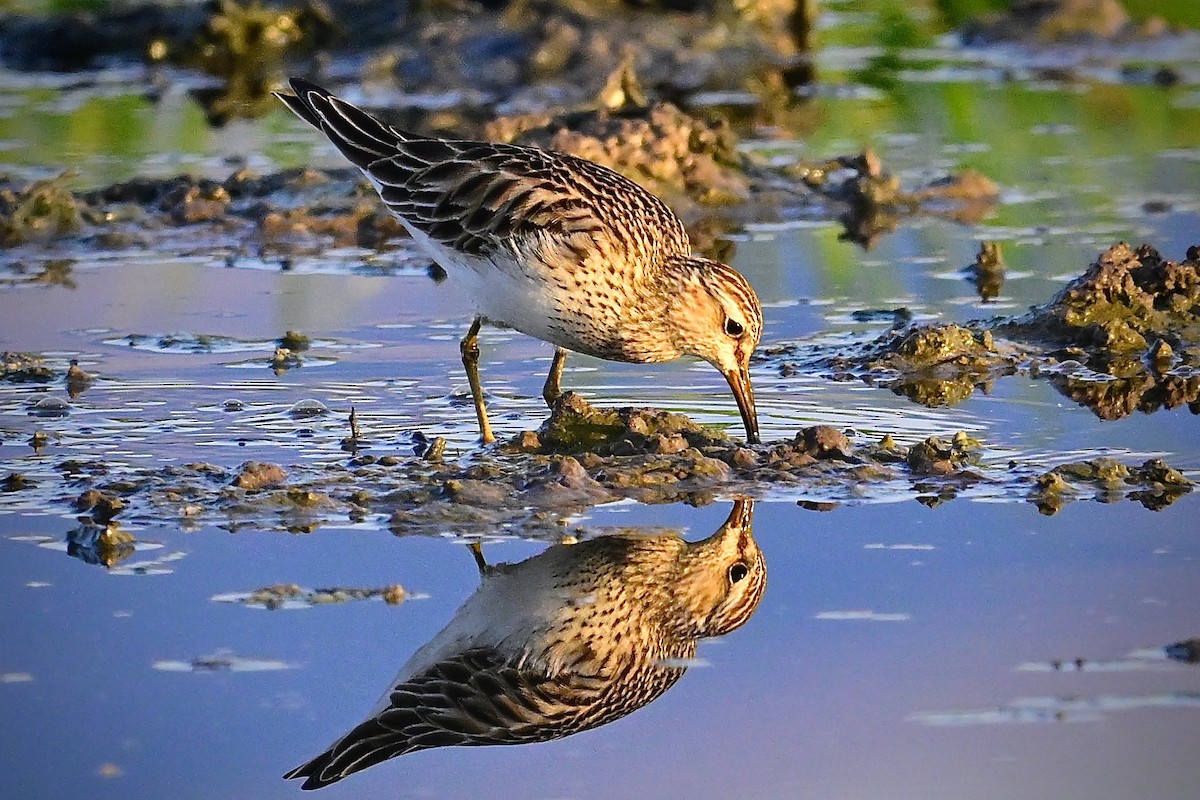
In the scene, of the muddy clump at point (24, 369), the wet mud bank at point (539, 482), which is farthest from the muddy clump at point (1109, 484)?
the muddy clump at point (24, 369)

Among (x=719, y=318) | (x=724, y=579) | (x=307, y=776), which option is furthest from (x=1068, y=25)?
(x=307, y=776)

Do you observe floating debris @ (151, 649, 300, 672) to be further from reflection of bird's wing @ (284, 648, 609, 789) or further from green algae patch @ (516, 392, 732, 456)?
green algae patch @ (516, 392, 732, 456)

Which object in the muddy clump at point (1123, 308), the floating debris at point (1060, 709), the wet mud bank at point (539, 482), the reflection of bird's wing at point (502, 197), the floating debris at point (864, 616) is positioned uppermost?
the reflection of bird's wing at point (502, 197)

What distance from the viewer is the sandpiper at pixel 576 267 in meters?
8.00

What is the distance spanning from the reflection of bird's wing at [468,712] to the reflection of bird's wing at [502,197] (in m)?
2.87

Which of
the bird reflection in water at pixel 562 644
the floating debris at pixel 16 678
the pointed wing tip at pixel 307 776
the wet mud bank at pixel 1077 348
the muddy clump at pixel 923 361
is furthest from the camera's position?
the muddy clump at pixel 923 361

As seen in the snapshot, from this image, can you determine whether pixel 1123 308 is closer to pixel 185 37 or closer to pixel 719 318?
pixel 719 318

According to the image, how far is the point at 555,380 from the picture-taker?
838 centimetres

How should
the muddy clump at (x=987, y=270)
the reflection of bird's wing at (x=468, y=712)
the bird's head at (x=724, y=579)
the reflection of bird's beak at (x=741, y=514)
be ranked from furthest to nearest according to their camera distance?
the muddy clump at (x=987, y=270)
the reflection of bird's beak at (x=741, y=514)
the bird's head at (x=724, y=579)
the reflection of bird's wing at (x=468, y=712)

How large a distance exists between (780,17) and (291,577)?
12.2 meters

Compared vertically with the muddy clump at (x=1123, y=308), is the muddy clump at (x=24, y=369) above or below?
below

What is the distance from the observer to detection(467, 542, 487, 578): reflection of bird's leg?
616 centimetres

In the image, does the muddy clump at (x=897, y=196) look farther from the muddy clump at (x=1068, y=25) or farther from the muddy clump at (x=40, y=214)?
the muddy clump at (x=1068, y=25)

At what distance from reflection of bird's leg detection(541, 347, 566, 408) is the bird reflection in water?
6.16 ft
